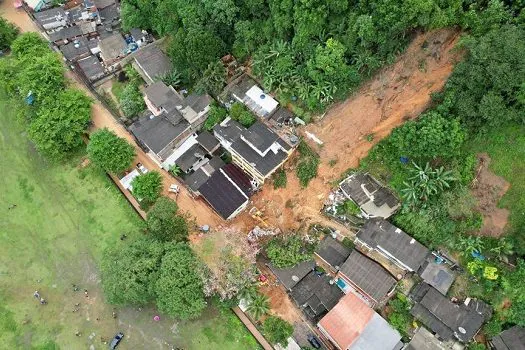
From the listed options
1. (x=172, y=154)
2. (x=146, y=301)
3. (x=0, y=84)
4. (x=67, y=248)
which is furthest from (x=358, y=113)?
(x=0, y=84)

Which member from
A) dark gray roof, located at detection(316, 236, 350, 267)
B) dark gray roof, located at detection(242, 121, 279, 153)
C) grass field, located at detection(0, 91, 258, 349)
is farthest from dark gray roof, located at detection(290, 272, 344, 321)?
dark gray roof, located at detection(242, 121, 279, 153)

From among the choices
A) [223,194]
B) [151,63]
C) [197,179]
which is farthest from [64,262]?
[151,63]

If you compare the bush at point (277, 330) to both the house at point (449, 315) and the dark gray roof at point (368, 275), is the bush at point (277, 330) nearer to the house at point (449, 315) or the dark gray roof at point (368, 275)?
the dark gray roof at point (368, 275)

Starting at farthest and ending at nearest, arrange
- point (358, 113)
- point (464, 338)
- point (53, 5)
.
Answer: point (53, 5)
point (358, 113)
point (464, 338)

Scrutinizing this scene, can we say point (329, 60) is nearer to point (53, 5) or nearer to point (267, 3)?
point (267, 3)

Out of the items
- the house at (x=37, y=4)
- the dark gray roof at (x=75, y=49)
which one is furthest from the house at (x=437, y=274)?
the house at (x=37, y=4)

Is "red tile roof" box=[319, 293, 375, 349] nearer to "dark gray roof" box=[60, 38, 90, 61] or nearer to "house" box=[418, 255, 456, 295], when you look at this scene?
"house" box=[418, 255, 456, 295]

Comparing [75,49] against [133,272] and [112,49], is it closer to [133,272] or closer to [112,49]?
[112,49]
